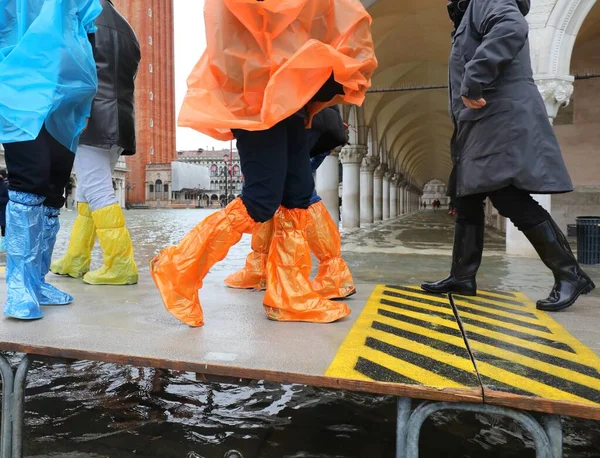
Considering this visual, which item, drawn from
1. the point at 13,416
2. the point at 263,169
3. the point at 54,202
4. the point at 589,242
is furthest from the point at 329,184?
the point at 13,416

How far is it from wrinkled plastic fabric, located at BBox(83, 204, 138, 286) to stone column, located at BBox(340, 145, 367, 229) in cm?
1297

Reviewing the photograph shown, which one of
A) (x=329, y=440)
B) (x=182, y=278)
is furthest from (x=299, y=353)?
(x=182, y=278)

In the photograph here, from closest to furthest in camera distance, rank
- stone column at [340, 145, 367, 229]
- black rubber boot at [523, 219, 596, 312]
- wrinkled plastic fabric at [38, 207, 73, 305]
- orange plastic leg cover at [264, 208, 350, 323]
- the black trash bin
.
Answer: orange plastic leg cover at [264, 208, 350, 323] → black rubber boot at [523, 219, 596, 312] → wrinkled plastic fabric at [38, 207, 73, 305] → the black trash bin → stone column at [340, 145, 367, 229]

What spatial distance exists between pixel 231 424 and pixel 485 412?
4.49ft

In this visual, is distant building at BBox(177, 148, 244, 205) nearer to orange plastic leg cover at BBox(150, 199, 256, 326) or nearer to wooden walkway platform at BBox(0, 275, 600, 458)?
wooden walkway platform at BBox(0, 275, 600, 458)

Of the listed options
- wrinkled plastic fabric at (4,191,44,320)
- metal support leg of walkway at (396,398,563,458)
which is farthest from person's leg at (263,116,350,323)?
wrinkled plastic fabric at (4,191,44,320)

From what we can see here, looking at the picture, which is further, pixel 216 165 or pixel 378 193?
pixel 216 165

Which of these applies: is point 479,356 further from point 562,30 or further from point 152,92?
point 152,92

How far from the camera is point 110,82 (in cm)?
→ 397

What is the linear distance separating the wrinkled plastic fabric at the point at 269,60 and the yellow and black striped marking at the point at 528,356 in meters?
1.47

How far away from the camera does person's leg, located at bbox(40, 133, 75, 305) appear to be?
9.92 feet

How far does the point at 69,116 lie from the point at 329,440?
7.78ft

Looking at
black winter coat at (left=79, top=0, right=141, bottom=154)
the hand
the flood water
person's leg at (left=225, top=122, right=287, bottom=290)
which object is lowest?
the flood water

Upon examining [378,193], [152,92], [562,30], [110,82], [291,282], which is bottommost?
[291,282]
